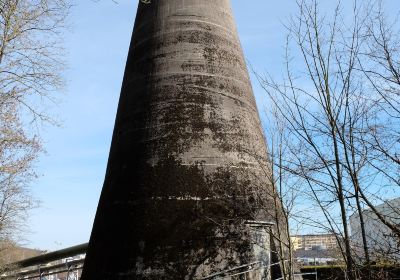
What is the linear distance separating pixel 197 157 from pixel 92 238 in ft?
6.49

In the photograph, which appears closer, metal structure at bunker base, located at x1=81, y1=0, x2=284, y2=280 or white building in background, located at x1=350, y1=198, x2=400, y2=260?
white building in background, located at x1=350, y1=198, x2=400, y2=260

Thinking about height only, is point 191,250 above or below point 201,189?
below

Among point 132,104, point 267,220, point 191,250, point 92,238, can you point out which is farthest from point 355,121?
point 92,238

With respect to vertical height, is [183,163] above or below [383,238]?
above

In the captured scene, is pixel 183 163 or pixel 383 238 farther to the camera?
pixel 183 163

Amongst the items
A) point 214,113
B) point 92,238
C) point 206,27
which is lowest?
point 92,238

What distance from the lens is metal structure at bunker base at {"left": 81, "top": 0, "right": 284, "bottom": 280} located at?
5.15 metres

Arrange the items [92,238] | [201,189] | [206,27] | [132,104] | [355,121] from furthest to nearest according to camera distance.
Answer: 1. [206,27]
2. [132,104]
3. [92,238]
4. [201,189]
5. [355,121]

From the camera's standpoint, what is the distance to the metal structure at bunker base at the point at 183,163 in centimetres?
515

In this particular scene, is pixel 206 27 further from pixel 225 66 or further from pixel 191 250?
pixel 191 250

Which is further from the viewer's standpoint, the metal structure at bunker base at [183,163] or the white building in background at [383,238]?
the metal structure at bunker base at [183,163]

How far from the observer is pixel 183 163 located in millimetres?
5641

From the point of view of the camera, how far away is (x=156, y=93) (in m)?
6.32

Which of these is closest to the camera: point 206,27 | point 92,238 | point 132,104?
point 92,238
